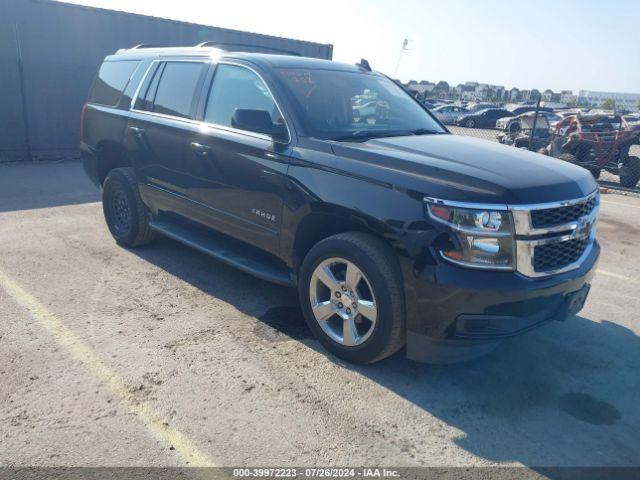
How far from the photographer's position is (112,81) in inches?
228

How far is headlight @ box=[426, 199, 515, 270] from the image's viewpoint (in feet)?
9.66

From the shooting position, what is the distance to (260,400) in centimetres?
312

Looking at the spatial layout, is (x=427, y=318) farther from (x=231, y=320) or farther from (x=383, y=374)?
(x=231, y=320)

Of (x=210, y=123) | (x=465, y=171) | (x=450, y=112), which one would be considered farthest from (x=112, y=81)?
(x=450, y=112)

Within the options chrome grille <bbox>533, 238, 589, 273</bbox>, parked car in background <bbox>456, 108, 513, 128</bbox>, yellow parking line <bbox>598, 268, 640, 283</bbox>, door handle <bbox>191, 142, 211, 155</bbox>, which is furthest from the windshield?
parked car in background <bbox>456, 108, 513, 128</bbox>

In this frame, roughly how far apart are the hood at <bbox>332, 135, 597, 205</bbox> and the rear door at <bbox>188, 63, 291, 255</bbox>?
59 centimetres

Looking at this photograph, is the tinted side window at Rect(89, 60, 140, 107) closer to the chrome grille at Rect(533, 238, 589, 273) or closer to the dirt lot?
the dirt lot

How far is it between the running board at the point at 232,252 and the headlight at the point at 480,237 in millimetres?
1352

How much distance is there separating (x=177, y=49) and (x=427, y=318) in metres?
3.66

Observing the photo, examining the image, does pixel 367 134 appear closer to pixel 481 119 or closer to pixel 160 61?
pixel 160 61

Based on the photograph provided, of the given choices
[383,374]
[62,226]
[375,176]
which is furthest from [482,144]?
[62,226]

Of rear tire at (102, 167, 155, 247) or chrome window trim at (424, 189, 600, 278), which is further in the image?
rear tire at (102, 167, 155, 247)

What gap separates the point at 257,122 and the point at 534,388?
98.6 inches

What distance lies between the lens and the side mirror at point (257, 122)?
3719 millimetres
